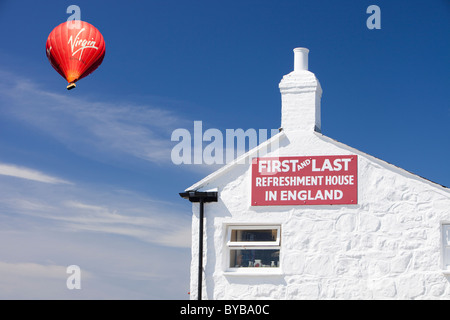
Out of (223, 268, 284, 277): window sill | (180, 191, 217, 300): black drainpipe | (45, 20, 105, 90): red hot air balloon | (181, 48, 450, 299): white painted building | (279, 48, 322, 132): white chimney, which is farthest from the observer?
(45, 20, 105, 90): red hot air balloon

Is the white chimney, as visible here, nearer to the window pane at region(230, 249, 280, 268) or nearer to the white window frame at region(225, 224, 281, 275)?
the white window frame at region(225, 224, 281, 275)

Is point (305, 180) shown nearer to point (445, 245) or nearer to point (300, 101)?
point (300, 101)

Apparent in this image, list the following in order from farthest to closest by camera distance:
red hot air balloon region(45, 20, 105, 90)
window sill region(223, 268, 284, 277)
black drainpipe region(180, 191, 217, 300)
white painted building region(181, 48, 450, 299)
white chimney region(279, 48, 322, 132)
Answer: red hot air balloon region(45, 20, 105, 90)
white chimney region(279, 48, 322, 132)
black drainpipe region(180, 191, 217, 300)
window sill region(223, 268, 284, 277)
white painted building region(181, 48, 450, 299)

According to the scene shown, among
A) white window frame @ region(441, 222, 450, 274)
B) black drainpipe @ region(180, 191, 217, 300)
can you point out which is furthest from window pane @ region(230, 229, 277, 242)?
white window frame @ region(441, 222, 450, 274)

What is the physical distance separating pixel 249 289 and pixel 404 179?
16.2 feet

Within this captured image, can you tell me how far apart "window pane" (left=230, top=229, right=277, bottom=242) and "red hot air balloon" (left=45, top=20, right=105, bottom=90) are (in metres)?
8.82

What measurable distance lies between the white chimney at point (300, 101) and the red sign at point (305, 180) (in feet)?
3.11

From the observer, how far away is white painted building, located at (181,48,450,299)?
59.0 ft

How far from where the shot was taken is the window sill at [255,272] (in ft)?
60.8

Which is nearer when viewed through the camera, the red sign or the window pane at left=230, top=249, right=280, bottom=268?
the red sign

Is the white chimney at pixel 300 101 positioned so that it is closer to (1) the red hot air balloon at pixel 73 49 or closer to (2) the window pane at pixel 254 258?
(2) the window pane at pixel 254 258

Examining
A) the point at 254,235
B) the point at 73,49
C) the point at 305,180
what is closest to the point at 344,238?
the point at 305,180

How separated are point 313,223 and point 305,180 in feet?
3.92
